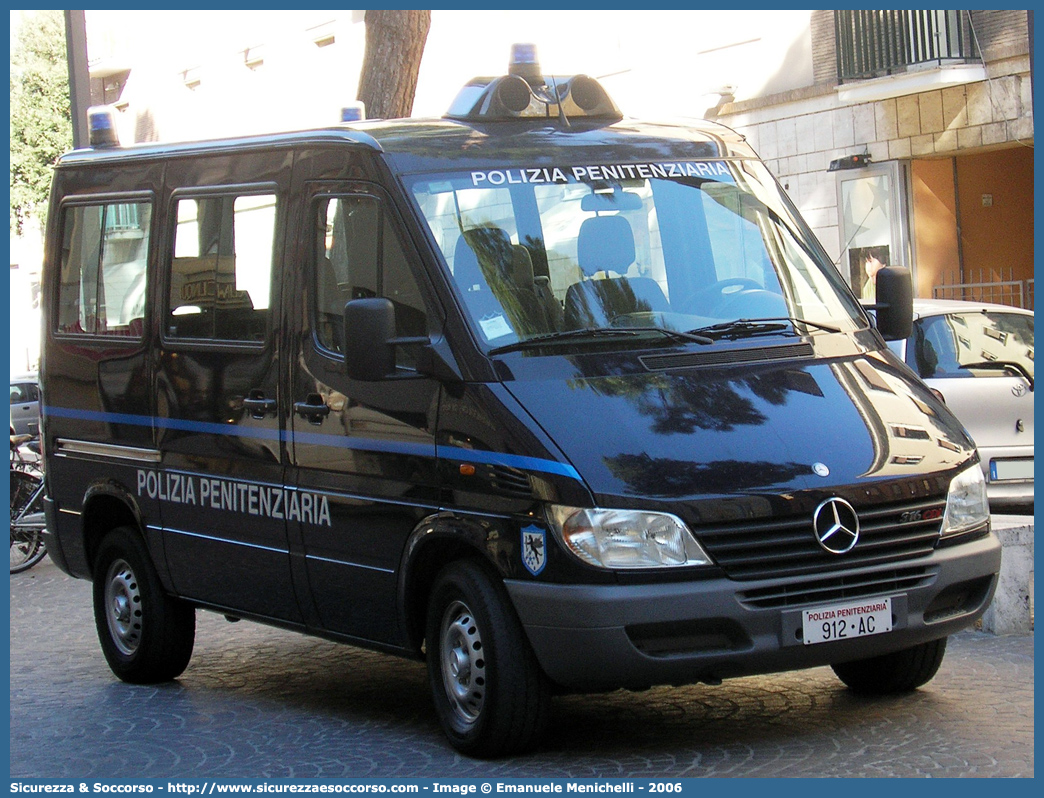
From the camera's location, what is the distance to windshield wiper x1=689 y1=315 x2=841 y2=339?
6.76 metres

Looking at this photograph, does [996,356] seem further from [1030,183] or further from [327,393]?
[1030,183]

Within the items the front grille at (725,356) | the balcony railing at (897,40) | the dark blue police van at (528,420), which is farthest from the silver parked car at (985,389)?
the balcony railing at (897,40)

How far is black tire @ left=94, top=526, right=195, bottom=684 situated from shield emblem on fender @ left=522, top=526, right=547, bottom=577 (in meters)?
3.07

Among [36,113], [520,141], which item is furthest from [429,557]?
[36,113]

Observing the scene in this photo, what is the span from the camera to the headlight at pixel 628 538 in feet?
19.4

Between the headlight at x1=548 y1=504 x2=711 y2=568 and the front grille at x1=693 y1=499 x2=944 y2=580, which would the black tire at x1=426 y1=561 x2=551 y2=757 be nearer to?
the headlight at x1=548 y1=504 x2=711 y2=568

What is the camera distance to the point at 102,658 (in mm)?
9594

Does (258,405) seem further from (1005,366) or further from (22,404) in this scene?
(22,404)

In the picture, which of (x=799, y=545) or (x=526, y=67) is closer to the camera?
(x=799, y=545)

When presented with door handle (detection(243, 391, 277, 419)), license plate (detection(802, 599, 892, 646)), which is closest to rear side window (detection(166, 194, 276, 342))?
door handle (detection(243, 391, 277, 419))

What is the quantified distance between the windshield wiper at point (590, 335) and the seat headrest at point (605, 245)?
0.29 metres

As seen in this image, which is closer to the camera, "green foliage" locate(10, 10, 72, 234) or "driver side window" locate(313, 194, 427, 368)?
"driver side window" locate(313, 194, 427, 368)

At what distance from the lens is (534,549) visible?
603cm

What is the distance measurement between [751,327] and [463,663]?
174cm
